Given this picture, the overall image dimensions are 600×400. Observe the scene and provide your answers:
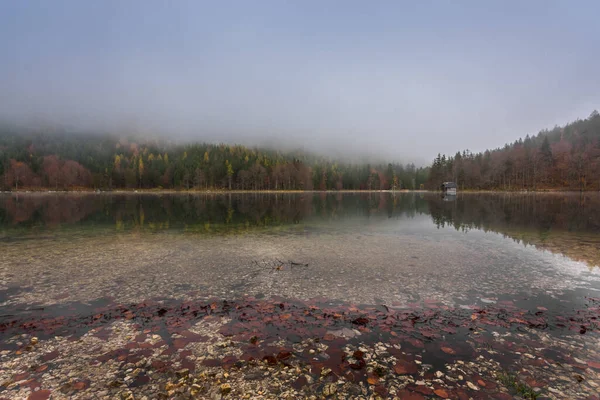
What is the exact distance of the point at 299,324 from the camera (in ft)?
26.8

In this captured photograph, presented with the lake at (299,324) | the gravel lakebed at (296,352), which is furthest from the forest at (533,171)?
the gravel lakebed at (296,352)

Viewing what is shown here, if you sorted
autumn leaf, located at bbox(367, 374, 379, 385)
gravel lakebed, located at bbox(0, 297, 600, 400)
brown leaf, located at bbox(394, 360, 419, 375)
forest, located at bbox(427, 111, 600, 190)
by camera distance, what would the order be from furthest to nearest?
forest, located at bbox(427, 111, 600, 190), brown leaf, located at bbox(394, 360, 419, 375), autumn leaf, located at bbox(367, 374, 379, 385), gravel lakebed, located at bbox(0, 297, 600, 400)

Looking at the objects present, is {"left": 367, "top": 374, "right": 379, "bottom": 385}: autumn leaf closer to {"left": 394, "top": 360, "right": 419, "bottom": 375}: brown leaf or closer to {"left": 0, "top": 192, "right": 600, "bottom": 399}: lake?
{"left": 0, "top": 192, "right": 600, "bottom": 399}: lake

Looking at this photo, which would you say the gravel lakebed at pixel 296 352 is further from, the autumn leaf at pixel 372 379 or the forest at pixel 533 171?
the forest at pixel 533 171

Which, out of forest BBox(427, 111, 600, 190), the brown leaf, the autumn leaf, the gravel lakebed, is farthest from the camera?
forest BBox(427, 111, 600, 190)

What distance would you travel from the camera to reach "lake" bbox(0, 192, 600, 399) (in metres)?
5.69

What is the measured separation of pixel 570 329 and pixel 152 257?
58.7 ft

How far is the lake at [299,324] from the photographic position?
5.69m

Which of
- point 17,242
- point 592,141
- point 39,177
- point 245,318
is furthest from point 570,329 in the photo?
point 592,141

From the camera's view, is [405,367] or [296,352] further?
[296,352]

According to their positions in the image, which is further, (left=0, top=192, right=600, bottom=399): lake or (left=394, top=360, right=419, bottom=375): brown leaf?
(left=394, top=360, right=419, bottom=375): brown leaf

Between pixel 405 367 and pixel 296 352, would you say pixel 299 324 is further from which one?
pixel 405 367

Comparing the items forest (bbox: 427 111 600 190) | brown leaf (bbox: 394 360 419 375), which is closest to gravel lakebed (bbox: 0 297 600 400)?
brown leaf (bbox: 394 360 419 375)

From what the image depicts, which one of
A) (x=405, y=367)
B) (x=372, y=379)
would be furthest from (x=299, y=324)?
(x=405, y=367)
